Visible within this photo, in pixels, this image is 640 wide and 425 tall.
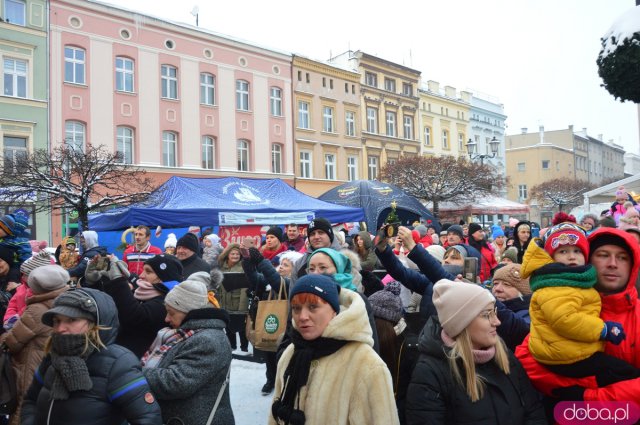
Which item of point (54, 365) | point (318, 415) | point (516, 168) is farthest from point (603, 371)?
point (516, 168)

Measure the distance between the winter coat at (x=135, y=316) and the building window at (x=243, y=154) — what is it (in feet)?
84.6

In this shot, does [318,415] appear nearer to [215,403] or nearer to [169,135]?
[215,403]

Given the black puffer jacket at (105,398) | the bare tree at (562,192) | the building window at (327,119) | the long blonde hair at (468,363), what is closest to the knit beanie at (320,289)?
the long blonde hair at (468,363)

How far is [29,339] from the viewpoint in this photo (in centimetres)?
355

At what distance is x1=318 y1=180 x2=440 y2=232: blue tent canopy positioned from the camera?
18922 millimetres

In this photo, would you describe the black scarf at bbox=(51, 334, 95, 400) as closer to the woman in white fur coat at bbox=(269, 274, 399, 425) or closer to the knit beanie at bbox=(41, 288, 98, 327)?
the knit beanie at bbox=(41, 288, 98, 327)

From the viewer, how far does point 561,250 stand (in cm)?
254

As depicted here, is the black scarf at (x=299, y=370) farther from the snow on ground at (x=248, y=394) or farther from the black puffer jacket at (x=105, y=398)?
the snow on ground at (x=248, y=394)

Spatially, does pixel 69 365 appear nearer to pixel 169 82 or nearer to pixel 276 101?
pixel 169 82

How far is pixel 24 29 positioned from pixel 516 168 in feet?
182

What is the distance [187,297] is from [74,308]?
67 centimetres

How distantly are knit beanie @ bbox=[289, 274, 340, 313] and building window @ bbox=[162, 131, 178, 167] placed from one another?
24.7 meters

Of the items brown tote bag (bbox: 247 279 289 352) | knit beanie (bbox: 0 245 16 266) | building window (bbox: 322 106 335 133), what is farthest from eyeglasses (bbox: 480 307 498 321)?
building window (bbox: 322 106 335 133)

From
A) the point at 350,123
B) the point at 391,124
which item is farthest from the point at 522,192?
the point at 350,123
